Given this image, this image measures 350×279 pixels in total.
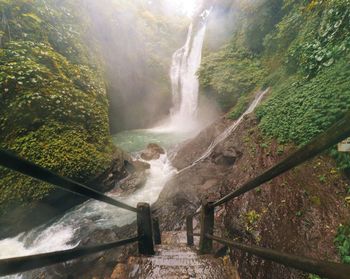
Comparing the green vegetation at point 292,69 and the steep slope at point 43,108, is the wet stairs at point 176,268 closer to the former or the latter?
the green vegetation at point 292,69

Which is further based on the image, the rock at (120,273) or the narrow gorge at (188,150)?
the narrow gorge at (188,150)

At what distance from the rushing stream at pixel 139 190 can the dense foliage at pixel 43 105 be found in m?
1.17

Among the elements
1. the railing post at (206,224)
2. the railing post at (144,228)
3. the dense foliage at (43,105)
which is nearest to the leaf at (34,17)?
the dense foliage at (43,105)

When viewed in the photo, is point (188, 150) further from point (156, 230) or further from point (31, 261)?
point (31, 261)

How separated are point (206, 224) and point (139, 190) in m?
6.27

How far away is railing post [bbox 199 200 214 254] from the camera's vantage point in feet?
9.91

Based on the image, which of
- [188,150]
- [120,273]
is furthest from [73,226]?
[188,150]

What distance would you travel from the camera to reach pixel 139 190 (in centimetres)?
900

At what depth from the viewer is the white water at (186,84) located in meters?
18.9

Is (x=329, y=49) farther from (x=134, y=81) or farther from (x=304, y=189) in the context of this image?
(x=134, y=81)

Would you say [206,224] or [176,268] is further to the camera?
[206,224]

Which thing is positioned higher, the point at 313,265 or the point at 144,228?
the point at 144,228

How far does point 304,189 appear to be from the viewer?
4320 mm

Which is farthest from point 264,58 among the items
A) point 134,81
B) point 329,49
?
point 134,81
